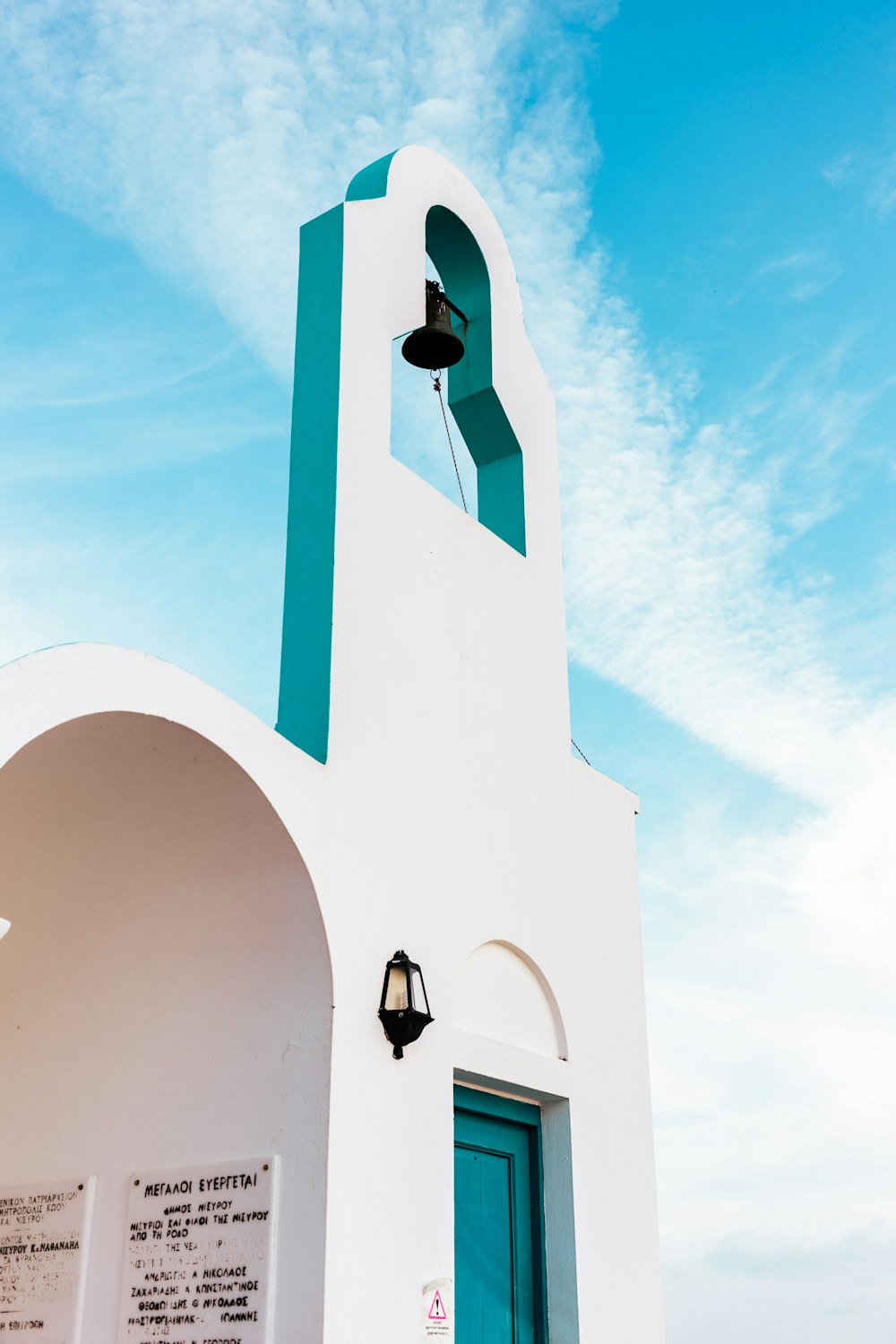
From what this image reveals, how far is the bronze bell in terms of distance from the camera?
639 cm

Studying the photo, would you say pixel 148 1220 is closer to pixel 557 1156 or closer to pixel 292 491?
pixel 557 1156

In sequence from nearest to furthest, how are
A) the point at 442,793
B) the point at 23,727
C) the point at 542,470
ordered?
the point at 23,727, the point at 442,793, the point at 542,470

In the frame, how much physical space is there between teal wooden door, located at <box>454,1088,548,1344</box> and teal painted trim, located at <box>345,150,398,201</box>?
3906mm

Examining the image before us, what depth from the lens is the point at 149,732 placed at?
14.1ft

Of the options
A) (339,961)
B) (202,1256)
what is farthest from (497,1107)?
(202,1256)

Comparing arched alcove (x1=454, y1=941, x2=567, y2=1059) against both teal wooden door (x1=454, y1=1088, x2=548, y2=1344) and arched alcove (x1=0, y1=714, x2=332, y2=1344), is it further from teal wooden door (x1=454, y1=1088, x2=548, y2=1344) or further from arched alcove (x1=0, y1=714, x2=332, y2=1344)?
arched alcove (x1=0, y1=714, x2=332, y2=1344)

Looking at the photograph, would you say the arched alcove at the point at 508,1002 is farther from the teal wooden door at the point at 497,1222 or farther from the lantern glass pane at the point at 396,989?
the lantern glass pane at the point at 396,989

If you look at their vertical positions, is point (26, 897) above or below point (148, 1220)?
above

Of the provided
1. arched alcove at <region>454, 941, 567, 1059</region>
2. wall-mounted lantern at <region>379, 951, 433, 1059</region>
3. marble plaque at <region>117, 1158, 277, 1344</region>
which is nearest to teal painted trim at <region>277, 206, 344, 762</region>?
wall-mounted lantern at <region>379, 951, 433, 1059</region>

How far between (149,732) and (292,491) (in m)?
1.51

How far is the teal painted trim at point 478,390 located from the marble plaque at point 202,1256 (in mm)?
3536

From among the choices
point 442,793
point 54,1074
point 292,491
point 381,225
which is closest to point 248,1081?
point 54,1074

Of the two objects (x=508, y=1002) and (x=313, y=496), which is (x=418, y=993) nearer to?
(x=508, y=1002)

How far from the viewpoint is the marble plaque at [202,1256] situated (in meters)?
4.26
